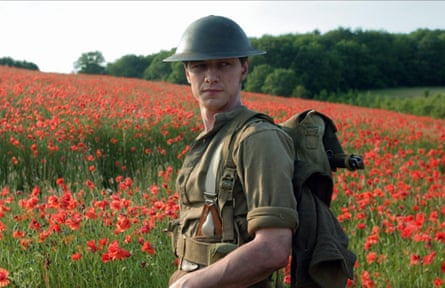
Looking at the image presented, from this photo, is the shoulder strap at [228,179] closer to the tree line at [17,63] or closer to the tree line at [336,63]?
the tree line at [336,63]

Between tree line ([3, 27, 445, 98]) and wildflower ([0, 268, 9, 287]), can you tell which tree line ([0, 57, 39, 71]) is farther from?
wildflower ([0, 268, 9, 287])

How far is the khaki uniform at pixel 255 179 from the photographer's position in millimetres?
1779

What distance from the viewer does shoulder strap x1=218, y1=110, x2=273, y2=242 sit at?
1.91 m

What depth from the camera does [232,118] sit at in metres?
2.08

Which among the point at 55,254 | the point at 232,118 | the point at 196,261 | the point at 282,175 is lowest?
the point at 55,254

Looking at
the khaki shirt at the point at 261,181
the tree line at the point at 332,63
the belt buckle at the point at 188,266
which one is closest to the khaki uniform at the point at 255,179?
the khaki shirt at the point at 261,181

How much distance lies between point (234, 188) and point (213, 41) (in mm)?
600

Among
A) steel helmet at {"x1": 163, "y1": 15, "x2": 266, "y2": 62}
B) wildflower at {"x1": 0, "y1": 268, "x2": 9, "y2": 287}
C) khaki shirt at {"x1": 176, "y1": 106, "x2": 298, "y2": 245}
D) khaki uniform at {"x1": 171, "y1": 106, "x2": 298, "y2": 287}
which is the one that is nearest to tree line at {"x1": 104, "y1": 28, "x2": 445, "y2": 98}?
wildflower at {"x1": 0, "y1": 268, "x2": 9, "y2": 287}

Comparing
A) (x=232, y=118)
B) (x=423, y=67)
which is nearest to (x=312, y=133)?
(x=232, y=118)

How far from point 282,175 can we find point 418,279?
2.59 m

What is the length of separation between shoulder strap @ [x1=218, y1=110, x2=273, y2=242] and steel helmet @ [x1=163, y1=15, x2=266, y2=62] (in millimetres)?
291

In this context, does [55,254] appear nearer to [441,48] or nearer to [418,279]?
[418,279]

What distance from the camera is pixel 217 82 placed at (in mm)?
2115

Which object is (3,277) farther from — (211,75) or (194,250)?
(211,75)
